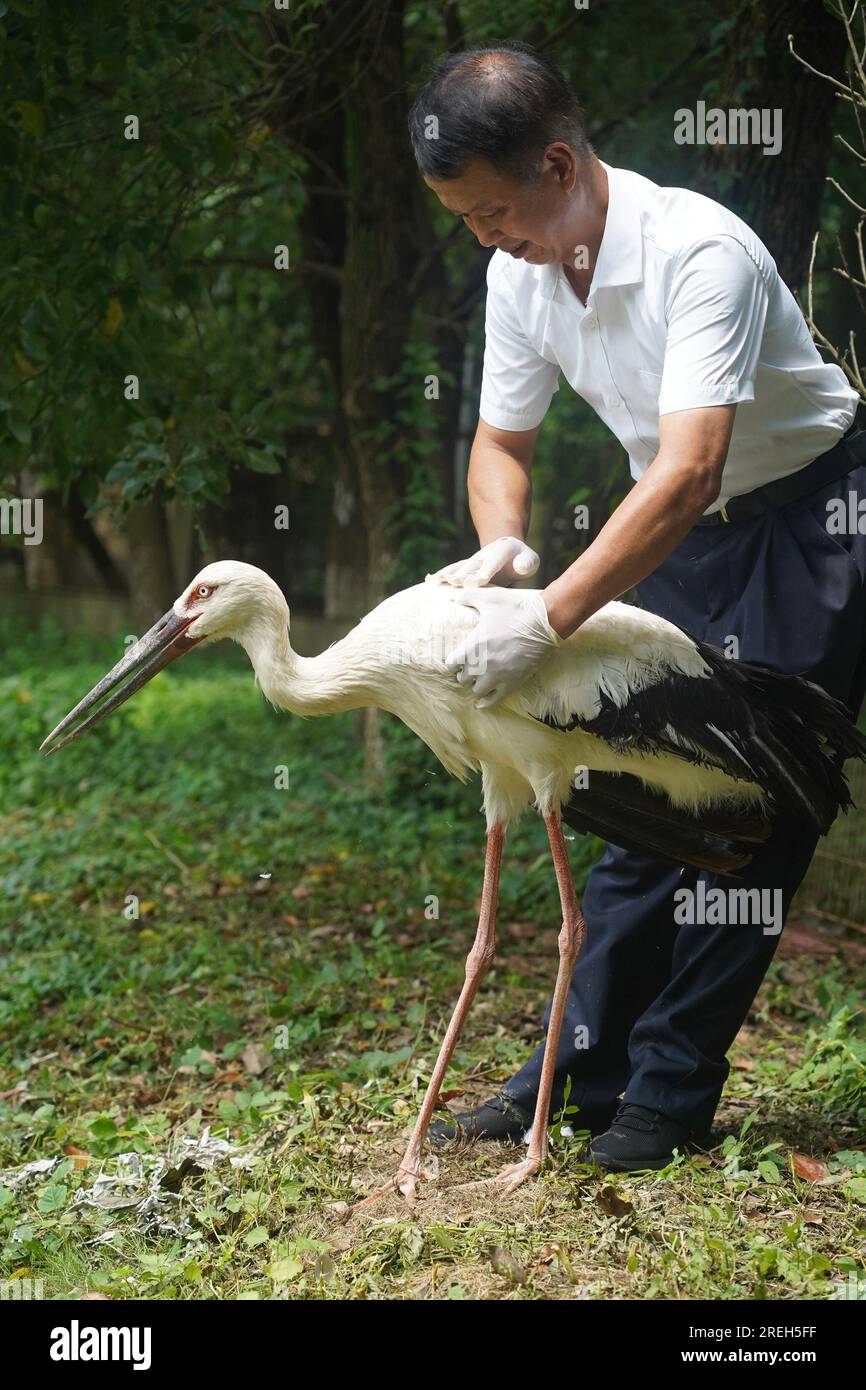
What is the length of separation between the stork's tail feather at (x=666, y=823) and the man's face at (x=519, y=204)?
1.23 m

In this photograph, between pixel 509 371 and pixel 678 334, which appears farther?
pixel 509 371

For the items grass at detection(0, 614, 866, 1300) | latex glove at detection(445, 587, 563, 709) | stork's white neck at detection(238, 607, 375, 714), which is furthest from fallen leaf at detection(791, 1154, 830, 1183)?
stork's white neck at detection(238, 607, 375, 714)

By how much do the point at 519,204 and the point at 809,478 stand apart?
91 cm

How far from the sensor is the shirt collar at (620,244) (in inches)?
113

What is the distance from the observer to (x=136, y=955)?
5.18 meters

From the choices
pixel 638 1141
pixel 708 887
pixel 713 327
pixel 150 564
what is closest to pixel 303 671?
pixel 708 887

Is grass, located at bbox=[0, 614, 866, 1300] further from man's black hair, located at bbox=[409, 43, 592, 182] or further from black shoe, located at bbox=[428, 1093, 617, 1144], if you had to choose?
man's black hair, located at bbox=[409, 43, 592, 182]

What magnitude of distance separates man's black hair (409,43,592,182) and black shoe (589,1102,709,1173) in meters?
2.16

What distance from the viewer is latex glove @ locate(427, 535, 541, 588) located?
3041 millimetres

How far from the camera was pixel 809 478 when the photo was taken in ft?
10.2

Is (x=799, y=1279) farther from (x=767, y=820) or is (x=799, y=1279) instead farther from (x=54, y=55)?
(x=54, y=55)

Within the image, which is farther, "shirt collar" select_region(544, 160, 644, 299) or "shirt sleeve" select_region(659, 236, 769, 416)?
"shirt collar" select_region(544, 160, 644, 299)

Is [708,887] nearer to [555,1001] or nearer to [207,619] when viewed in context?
[555,1001]

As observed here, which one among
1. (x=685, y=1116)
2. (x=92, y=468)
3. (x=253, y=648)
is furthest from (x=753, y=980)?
(x=92, y=468)
